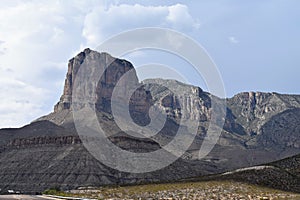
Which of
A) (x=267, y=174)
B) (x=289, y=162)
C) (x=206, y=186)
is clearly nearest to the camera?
(x=206, y=186)

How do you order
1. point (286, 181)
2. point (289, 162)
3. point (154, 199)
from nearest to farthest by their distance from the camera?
1. point (154, 199)
2. point (286, 181)
3. point (289, 162)

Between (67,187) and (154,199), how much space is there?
12868 cm

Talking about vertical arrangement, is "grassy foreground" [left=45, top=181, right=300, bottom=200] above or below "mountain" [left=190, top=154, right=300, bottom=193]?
below

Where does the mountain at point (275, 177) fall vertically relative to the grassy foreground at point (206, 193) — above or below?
above

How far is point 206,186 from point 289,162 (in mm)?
48697

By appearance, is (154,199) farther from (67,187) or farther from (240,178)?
(67,187)

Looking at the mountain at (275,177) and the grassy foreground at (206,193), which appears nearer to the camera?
the grassy foreground at (206,193)

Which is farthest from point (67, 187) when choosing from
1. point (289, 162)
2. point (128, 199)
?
point (128, 199)

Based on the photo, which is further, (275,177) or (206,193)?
(275,177)

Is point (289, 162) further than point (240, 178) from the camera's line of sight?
Yes

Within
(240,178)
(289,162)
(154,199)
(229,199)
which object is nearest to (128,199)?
(154,199)

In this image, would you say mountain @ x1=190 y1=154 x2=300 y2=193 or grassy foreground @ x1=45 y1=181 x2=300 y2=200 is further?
mountain @ x1=190 y1=154 x2=300 y2=193

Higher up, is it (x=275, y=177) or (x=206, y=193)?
(x=275, y=177)

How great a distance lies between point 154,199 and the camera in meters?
76.3
